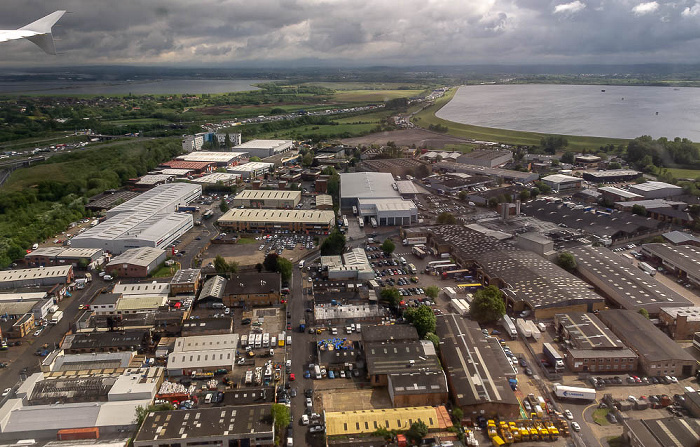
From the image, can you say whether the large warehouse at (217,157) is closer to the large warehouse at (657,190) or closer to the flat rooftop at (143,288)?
the flat rooftop at (143,288)

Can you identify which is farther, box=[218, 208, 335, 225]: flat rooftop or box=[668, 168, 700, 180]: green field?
box=[668, 168, 700, 180]: green field

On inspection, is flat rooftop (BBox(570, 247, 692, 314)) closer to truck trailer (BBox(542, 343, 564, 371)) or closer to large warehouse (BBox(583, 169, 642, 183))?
truck trailer (BBox(542, 343, 564, 371))

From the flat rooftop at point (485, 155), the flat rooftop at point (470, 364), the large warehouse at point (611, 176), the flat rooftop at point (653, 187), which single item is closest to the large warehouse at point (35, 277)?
the flat rooftop at point (470, 364)

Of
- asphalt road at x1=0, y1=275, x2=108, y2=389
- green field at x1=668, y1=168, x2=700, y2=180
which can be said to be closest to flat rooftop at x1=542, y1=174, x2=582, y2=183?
green field at x1=668, y1=168, x2=700, y2=180

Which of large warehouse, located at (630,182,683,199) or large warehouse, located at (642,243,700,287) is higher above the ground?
large warehouse, located at (630,182,683,199)

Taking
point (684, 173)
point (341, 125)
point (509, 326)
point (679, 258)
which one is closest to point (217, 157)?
point (341, 125)

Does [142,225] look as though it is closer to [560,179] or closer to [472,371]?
[472,371]

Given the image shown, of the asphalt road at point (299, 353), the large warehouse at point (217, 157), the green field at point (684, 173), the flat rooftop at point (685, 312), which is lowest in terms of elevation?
the asphalt road at point (299, 353)
